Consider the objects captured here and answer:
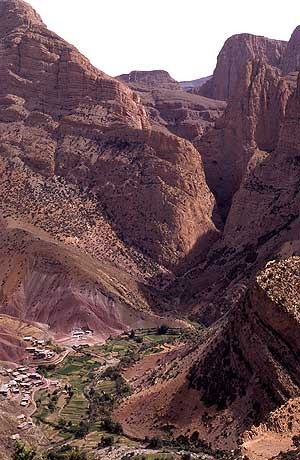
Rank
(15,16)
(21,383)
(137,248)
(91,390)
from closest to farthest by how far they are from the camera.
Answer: (91,390)
(21,383)
(137,248)
(15,16)

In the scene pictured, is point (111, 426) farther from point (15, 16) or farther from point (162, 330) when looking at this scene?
point (15, 16)

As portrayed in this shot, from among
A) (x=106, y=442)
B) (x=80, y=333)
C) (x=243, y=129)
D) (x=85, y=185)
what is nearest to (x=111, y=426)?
(x=106, y=442)

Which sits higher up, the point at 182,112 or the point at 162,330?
the point at 182,112

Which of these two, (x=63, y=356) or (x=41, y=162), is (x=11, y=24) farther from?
(x=63, y=356)

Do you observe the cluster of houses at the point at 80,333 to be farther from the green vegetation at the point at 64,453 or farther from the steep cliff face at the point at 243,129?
the steep cliff face at the point at 243,129

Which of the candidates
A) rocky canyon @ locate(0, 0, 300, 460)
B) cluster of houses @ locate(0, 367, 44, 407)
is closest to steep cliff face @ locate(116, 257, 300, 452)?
rocky canyon @ locate(0, 0, 300, 460)

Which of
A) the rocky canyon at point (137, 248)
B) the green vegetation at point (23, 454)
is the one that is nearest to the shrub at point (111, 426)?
the rocky canyon at point (137, 248)
